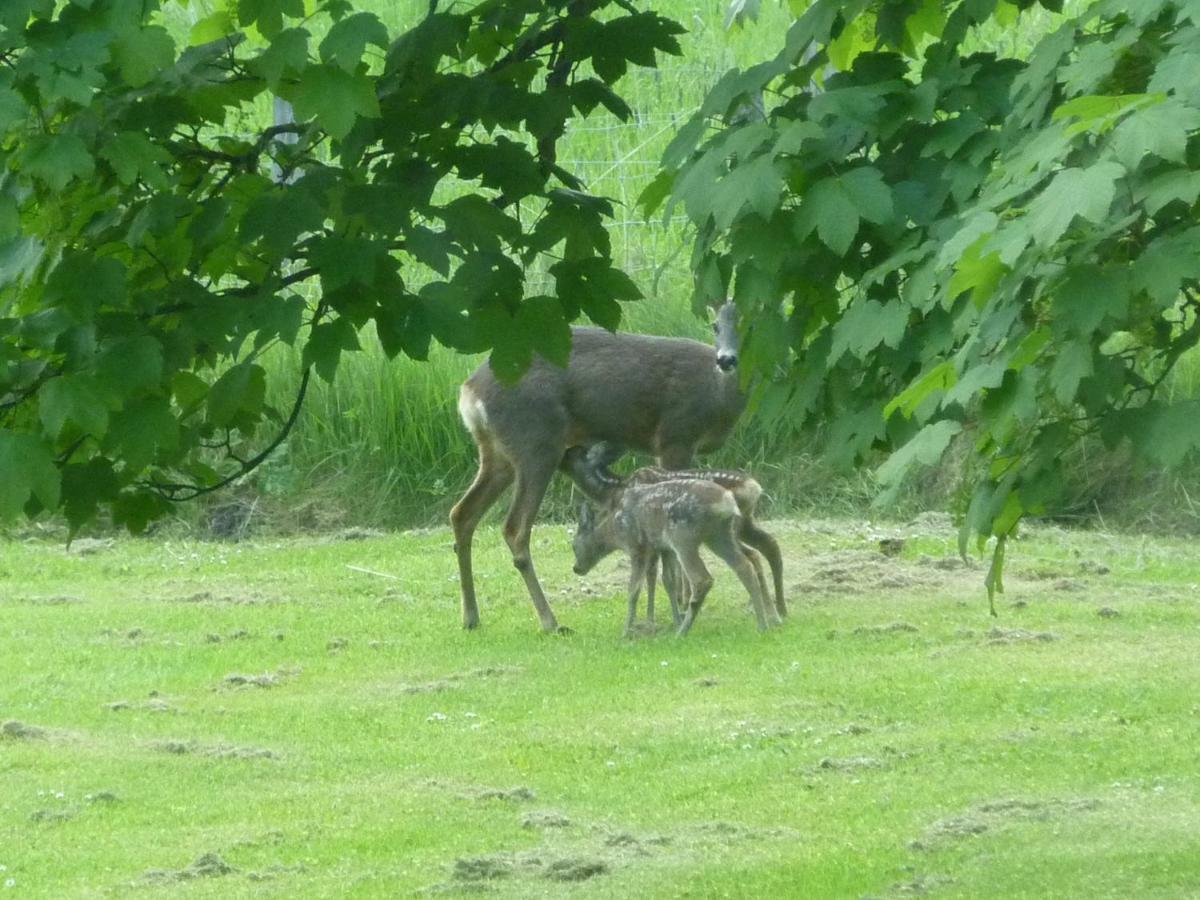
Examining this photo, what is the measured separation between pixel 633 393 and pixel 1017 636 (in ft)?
8.53

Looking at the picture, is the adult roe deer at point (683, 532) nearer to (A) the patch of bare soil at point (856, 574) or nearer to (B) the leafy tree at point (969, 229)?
(A) the patch of bare soil at point (856, 574)

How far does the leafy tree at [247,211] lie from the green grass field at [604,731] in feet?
6.88

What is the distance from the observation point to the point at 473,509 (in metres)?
10.7

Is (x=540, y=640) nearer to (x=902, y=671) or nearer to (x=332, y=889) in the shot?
(x=902, y=671)

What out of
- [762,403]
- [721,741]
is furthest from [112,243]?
[721,741]

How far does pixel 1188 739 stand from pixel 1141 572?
3831 mm

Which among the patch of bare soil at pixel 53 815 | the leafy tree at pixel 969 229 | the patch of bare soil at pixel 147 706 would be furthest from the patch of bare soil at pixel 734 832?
the patch of bare soil at pixel 147 706

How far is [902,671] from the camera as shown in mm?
8836

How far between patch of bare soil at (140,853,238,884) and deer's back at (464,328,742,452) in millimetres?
4585

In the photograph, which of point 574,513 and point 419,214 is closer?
point 419,214

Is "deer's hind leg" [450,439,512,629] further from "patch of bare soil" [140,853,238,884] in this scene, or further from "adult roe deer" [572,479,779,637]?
"patch of bare soil" [140,853,238,884]

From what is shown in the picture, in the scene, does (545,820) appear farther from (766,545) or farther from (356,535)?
(356,535)

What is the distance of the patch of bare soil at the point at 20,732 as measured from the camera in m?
8.17

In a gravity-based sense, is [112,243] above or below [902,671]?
above
